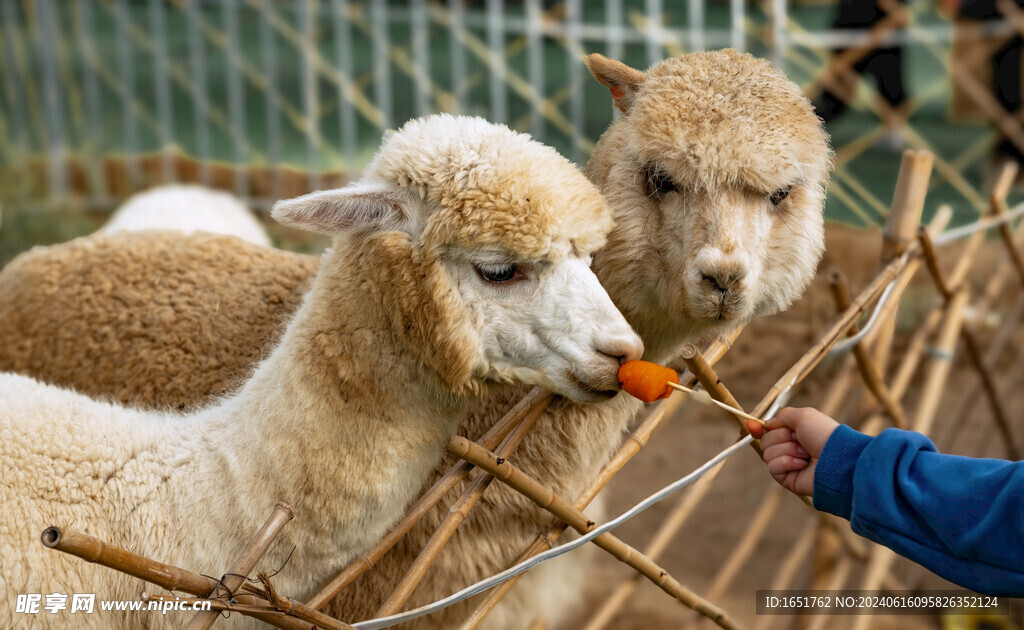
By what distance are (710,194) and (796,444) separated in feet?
2.06

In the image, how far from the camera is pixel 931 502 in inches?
71.6

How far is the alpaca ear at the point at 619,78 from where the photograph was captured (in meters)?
2.57

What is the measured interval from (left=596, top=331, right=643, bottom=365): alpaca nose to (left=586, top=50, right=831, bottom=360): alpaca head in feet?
0.99

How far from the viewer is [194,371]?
117 inches

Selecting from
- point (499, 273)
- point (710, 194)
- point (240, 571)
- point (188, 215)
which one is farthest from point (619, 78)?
point (188, 215)

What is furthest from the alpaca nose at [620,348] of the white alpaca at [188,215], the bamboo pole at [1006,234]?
the bamboo pole at [1006,234]

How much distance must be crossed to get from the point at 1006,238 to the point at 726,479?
242 centimetres

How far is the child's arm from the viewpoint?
175 cm

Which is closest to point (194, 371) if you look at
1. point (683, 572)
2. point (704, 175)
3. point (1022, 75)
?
point (704, 175)

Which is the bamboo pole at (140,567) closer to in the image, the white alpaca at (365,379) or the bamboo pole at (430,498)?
the bamboo pole at (430,498)

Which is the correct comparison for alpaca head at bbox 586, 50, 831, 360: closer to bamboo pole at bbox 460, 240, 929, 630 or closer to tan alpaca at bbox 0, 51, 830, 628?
tan alpaca at bbox 0, 51, 830, 628

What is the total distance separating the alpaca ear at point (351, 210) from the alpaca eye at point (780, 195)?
94cm

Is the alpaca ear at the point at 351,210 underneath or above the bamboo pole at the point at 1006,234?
above

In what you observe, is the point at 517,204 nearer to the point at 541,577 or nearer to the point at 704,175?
the point at 704,175
